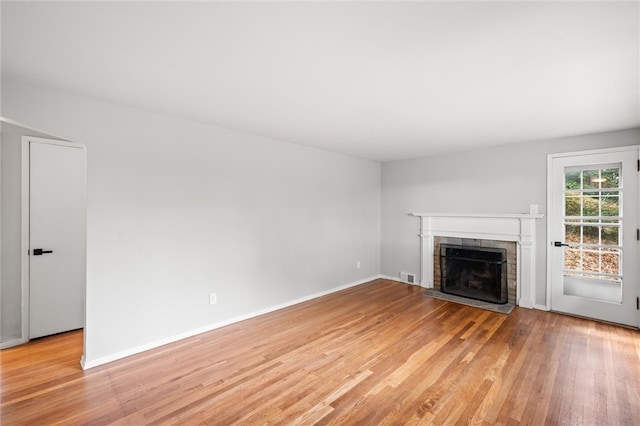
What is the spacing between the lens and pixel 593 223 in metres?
3.61

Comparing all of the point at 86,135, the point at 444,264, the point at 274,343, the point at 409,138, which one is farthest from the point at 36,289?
the point at 444,264

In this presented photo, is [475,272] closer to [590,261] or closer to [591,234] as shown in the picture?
[590,261]

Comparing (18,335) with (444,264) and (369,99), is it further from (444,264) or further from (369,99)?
(444,264)

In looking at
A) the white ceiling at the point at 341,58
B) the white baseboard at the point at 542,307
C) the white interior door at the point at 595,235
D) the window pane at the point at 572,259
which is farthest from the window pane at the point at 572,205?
the white baseboard at the point at 542,307

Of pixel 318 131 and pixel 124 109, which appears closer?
pixel 124 109

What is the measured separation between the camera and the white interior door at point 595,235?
11.1 feet

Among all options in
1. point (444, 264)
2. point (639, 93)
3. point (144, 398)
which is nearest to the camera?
point (144, 398)

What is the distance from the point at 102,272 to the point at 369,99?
2.88 meters

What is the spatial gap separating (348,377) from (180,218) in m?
2.29

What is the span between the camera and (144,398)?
2.08m

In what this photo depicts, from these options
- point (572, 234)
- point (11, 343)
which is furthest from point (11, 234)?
point (572, 234)

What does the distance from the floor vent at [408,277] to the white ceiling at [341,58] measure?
3.08 m

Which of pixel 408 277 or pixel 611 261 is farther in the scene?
pixel 408 277

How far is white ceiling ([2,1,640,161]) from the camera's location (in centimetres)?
143
